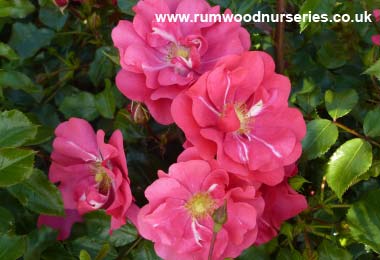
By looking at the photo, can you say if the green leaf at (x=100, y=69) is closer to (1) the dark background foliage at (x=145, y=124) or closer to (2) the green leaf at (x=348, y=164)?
(1) the dark background foliage at (x=145, y=124)

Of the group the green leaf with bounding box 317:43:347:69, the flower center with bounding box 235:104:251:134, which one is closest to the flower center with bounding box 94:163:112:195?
the flower center with bounding box 235:104:251:134

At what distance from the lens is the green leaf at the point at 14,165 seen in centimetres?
82

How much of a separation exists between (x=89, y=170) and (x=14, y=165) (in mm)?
145

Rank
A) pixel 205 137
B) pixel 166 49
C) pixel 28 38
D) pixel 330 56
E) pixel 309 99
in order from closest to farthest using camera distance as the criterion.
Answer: pixel 205 137 < pixel 166 49 < pixel 309 99 < pixel 330 56 < pixel 28 38

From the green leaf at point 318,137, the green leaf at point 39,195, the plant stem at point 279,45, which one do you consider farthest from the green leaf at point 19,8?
the green leaf at point 318,137

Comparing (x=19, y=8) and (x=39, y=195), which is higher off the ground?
(x=19, y=8)

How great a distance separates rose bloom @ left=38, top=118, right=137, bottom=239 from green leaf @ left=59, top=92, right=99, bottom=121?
0.14 metres

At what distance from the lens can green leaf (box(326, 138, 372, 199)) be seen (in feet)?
2.89

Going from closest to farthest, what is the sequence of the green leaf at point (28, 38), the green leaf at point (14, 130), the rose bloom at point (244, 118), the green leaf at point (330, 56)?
the rose bloom at point (244, 118) → the green leaf at point (14, 130) → the green leaf at point (330, 56) → the green leaf at point (28, 38)

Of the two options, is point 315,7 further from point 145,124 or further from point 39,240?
point 39,240

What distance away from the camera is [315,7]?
888mm

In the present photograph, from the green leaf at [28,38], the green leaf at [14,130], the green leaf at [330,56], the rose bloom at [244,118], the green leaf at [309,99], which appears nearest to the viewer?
the rose bloom at [244,118]

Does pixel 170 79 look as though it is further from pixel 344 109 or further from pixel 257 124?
pixel 344 109

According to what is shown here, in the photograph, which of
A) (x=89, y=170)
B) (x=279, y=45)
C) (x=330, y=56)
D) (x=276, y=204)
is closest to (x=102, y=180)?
(x=89, y=170)
